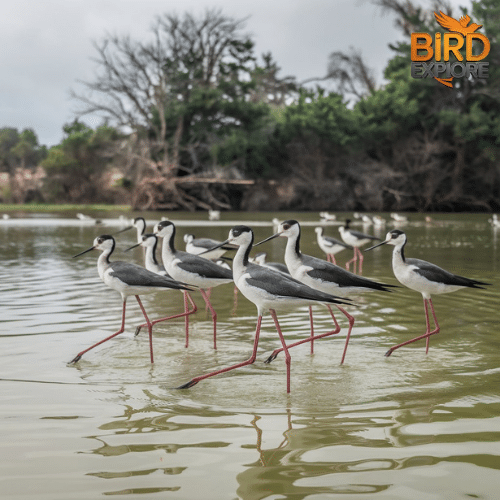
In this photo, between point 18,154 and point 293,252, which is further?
point 18,154

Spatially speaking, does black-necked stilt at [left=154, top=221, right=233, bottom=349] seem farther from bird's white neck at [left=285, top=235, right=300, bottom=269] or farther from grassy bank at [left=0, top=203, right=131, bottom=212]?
grassy bank at [left=0, top=203, right=131, bottom=212]

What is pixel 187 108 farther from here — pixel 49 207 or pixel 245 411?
pixel 245 411

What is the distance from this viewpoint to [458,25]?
42125 millimetres

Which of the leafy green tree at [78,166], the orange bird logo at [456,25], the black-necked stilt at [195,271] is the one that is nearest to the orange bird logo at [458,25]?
the orange bird logo at [456,25]

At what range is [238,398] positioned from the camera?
5156 mm

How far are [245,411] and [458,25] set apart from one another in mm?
42103

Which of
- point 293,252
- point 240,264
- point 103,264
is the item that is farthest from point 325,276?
point 103,264

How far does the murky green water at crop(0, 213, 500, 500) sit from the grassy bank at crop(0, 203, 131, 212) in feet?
126

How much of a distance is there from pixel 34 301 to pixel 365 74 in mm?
43728

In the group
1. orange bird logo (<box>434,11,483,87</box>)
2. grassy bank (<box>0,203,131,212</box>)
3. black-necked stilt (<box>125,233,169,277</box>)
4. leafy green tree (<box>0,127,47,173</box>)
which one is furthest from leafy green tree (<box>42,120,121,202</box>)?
black-necked stilt (<box>125,233,169,277</box>)

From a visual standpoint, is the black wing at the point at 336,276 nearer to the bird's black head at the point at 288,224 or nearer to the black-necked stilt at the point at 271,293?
the bird's black head at the point at 288,224

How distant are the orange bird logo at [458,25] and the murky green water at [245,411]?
35.7 meters

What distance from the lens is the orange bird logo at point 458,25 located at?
40594mm

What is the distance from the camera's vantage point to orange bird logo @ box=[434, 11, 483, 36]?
40594 mm
